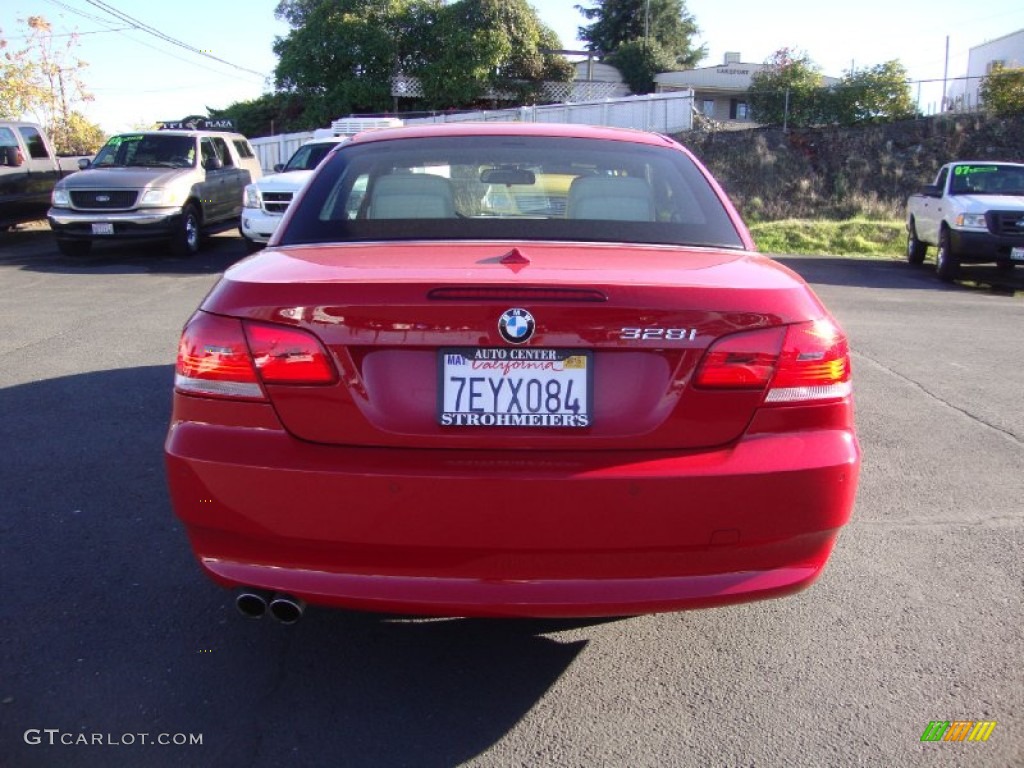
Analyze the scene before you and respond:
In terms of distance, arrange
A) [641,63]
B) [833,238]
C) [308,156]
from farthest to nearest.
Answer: [641,63]
[833,238]
[308,156]

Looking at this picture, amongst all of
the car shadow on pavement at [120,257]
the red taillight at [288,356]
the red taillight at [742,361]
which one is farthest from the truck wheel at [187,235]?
the red taillight at [742,361]

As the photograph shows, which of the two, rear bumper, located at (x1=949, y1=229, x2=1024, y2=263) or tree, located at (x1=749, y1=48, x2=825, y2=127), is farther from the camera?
tree, located at (x1=749, y1=48, x2=825, y2=127)

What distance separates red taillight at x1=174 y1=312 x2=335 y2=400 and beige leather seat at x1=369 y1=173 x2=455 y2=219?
111cm

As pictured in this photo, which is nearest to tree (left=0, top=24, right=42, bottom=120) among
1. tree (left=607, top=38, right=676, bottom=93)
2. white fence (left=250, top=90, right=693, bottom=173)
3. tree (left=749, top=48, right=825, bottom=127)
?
white fence (left=250, top=90, right=693, bottom=173)

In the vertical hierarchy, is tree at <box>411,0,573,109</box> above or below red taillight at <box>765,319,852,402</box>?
above

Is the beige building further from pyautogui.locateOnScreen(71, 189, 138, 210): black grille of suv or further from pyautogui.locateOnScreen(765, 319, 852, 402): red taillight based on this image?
pyautogui.locateOnScreen(765, 319, 852, 402): red taillight

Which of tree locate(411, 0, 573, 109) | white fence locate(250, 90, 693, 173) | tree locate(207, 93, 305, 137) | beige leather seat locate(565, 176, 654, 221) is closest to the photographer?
beige leather seat locate(565, 176, 654, 221)

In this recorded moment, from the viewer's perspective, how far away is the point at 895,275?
14.3m

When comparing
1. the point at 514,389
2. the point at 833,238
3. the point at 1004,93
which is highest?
the point at 1004,93

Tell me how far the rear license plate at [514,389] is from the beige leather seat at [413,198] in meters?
1.20

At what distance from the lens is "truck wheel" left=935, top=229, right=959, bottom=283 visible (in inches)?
529

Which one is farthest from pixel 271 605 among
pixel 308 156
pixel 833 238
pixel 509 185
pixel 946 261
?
pixel 833 238

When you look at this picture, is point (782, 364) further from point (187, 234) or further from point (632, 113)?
point (632, 113)

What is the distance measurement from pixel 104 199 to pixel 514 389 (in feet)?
41.0
